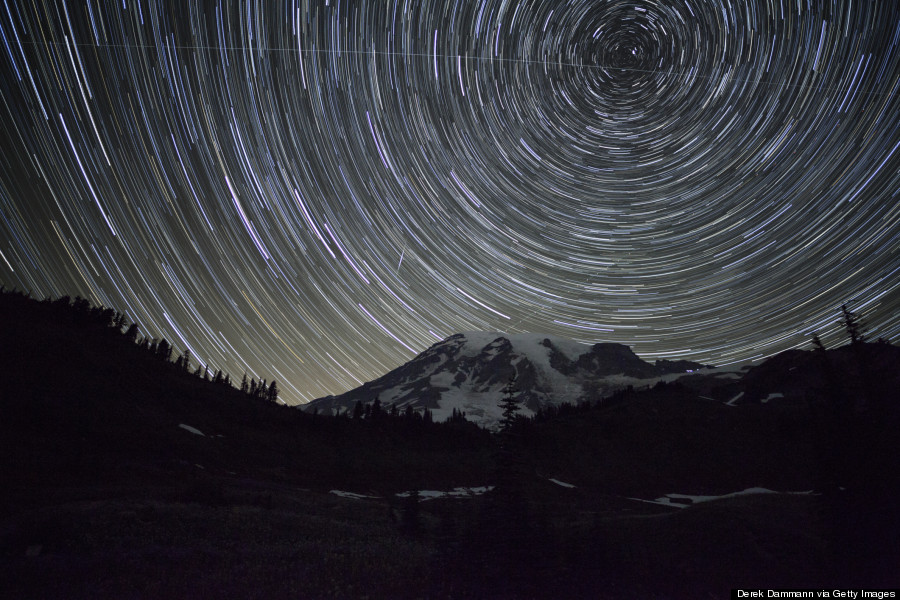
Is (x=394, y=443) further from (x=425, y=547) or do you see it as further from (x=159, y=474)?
(x=425, y=547)

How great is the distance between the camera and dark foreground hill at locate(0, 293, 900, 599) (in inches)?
643

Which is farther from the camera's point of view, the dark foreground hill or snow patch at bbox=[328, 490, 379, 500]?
snow patch at bbox=[328, 490, 379, 500]

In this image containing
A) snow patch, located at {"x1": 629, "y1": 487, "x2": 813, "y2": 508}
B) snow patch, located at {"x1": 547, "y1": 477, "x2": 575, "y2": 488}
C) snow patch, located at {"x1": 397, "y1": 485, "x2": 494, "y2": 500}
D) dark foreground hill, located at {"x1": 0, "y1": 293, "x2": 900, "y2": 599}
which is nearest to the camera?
dark foreground hill, located at {"x1": 0, "y1": 293, "x2": 900, "y2": 599}

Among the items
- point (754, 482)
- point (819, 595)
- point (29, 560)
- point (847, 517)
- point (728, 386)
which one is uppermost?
point (728, 386)

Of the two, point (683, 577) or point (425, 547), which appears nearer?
point (683, 577)

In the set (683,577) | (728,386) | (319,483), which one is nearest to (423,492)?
(319,483)

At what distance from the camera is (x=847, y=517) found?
898 inches

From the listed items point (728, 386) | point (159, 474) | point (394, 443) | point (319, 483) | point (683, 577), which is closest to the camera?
point (683, 577)

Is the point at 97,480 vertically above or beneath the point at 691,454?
beneath

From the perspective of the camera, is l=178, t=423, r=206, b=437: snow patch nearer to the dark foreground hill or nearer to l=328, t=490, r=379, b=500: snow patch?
the dark foreground hill

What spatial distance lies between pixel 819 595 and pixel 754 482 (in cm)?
5000

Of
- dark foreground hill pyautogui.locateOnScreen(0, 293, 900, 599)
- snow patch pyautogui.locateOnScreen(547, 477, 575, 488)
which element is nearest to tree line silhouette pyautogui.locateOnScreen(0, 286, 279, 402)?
dark foreground hill pyautogui.locateOnScreen(0, 293, 900, 599)

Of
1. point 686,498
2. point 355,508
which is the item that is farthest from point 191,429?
point 686,498

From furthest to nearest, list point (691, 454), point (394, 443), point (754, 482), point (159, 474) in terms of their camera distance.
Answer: point (394, 443)
point (691, 454)
point (754, 482)
point (159, 474)
